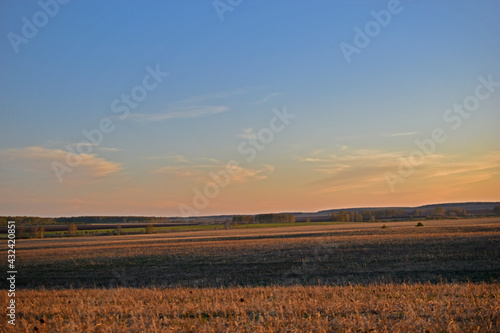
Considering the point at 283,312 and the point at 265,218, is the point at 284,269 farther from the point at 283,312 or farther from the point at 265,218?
the point at 265,218

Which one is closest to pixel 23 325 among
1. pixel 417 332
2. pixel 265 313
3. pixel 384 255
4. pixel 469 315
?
pixel 265 313

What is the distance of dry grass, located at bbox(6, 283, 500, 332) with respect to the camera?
732 centimetres

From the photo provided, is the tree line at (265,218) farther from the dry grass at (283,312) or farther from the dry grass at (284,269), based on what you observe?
the dry grass at (283,312)

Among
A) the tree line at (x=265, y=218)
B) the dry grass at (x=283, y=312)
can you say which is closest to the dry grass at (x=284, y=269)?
the dry grass at (x=283, y=312)

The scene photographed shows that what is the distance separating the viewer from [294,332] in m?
6.98

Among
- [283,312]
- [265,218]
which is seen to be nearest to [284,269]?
[283,312]

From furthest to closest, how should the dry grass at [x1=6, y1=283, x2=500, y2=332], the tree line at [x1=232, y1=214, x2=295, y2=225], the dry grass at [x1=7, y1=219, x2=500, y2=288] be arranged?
the tree line at [x1=232, y1=214, x2=295, y2=225], the dry grass at [x1=7, y1=219, x2=500, y2=288], the dry grass at [x1=6, y1=283, x2=500, y2=332]

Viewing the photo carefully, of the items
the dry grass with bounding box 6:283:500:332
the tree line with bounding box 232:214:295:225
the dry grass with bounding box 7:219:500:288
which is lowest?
the tree line with bounding box 232:214:295:225

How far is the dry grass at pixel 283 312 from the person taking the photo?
732 centimetres

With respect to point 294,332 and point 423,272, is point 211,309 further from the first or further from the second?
point 423,272

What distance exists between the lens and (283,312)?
28.1ft

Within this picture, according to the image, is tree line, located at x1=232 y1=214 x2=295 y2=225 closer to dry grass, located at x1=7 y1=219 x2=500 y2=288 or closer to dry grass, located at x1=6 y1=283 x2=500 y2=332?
dry grass, located at x1=7 y1=219 x2=500 y2=288

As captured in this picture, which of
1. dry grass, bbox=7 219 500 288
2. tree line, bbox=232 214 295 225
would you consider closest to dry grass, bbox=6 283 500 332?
dry grass, bbox=7 219 500 288

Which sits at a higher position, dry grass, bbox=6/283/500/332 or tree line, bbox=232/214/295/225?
dry grass, bbox=6/283/500/332
